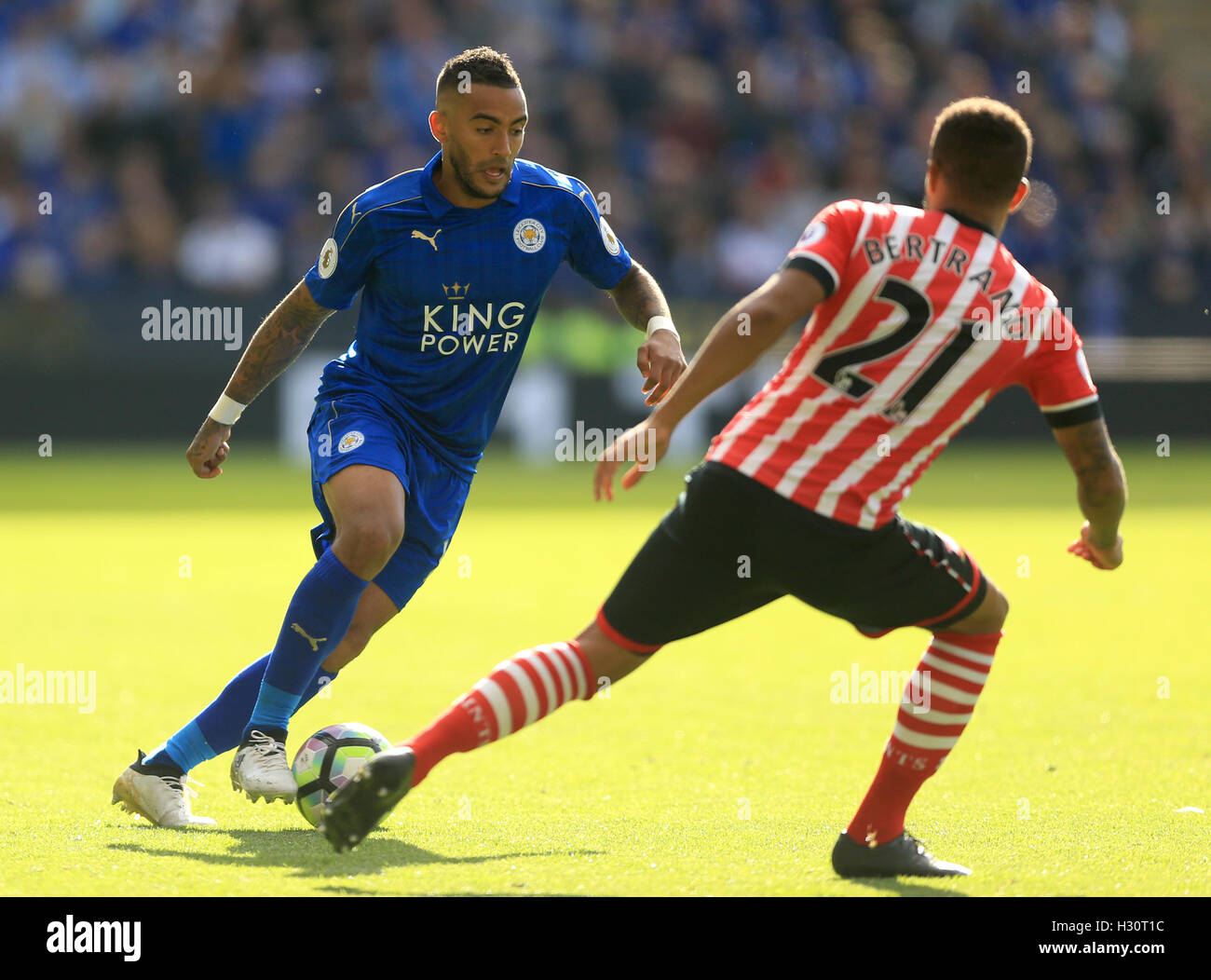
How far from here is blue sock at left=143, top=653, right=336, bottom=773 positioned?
4996 mm

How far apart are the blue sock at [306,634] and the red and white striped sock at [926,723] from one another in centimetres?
158

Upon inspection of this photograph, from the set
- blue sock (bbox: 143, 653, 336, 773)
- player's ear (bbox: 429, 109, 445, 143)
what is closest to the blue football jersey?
player's ear (bbox: 429, 109, 445, 143)

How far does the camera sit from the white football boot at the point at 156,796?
4828 mm

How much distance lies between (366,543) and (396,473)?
288 millimetres

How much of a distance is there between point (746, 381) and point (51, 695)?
36.4 feet

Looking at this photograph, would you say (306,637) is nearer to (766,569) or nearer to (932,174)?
(766,569)

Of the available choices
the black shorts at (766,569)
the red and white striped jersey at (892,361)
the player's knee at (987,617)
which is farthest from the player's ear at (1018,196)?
the player's knee at (987,617)

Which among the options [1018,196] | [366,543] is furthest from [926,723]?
[366,543]

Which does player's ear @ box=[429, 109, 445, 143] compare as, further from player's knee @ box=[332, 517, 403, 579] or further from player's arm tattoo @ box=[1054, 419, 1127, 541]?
player's arm tattoo @ box=[1054, 419, 1127, 541]

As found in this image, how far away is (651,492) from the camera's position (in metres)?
15.5

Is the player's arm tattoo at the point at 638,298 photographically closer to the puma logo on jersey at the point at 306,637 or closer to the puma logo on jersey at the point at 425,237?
the puma logo on jersey at the point at 425,237

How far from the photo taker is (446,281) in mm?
5016

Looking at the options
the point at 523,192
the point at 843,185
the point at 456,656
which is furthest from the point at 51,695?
the point at 843,185
